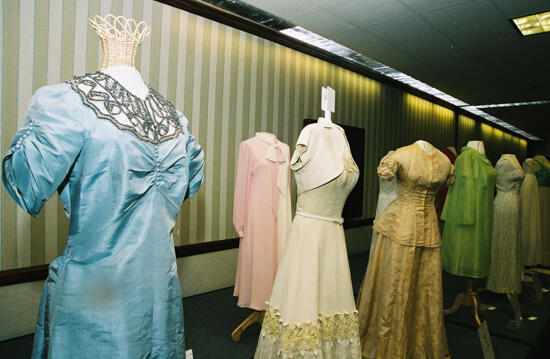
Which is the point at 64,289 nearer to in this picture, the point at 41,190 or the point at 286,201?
the point at 41,190

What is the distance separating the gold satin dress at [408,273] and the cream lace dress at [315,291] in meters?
0.53

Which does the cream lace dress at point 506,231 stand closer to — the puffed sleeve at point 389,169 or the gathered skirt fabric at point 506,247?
the gathered skirt fabric at point 506,247

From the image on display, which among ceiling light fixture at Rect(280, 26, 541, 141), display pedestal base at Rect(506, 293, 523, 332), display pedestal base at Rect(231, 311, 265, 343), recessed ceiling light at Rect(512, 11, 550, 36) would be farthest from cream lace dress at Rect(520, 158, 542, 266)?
display pedestal base at Rect(231, 311, 265, 343)

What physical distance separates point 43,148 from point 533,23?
4514mm

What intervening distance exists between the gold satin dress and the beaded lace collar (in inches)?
60.0

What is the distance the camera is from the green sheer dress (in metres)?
3.09

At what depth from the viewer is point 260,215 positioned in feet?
8.96

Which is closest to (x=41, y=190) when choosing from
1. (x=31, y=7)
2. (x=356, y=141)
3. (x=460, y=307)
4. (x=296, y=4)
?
(x=31, y=7)

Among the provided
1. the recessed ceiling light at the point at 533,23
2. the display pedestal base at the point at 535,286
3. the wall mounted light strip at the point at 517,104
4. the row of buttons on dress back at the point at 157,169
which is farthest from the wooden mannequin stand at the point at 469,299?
the wall mounted light strip at the point at 517,104

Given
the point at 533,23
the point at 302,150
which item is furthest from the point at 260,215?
the point at 533,23

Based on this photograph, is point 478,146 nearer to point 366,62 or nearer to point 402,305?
point 402,305

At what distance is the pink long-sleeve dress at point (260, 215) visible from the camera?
268cm

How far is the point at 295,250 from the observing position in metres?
1.84

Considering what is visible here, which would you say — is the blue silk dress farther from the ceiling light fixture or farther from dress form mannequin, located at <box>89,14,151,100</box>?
the ceiling light fixture
